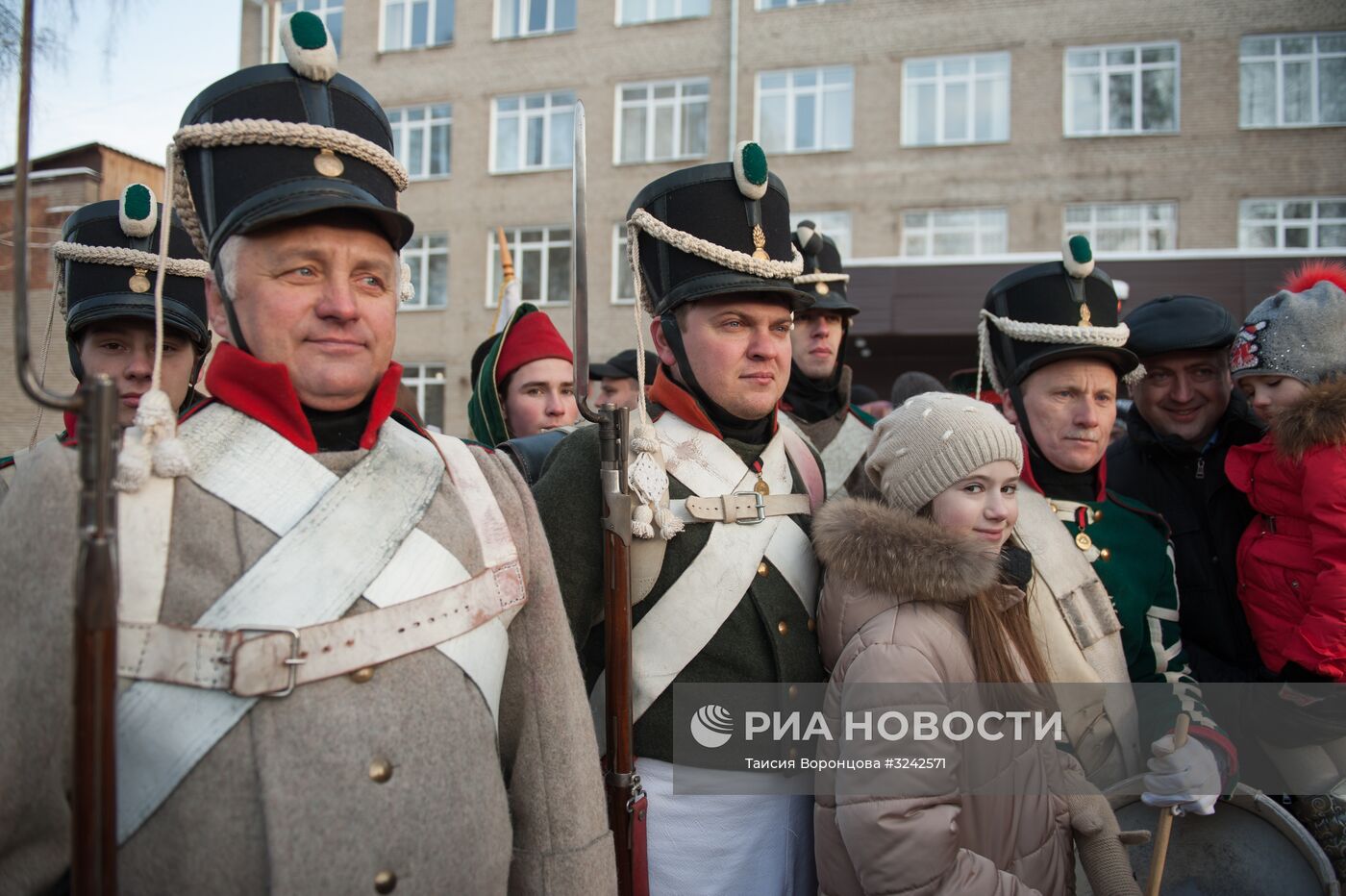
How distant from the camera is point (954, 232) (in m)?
17.8

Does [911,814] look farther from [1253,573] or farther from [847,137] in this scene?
[847,137]

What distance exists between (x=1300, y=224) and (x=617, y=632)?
19.0m

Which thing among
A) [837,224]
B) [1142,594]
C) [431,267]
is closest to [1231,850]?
[1142,594]

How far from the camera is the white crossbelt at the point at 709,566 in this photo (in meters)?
2.18

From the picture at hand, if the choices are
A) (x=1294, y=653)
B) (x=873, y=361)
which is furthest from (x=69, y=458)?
(x=873, y=361)

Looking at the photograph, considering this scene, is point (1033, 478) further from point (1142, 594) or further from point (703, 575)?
point (703, 575)

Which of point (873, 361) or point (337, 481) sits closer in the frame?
point (337, 481)

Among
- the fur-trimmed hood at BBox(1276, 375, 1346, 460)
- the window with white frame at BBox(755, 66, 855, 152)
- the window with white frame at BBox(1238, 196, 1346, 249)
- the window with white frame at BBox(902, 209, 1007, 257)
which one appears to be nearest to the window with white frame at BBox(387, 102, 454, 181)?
the window with white frame at BBox(755, 66, 855, 152)

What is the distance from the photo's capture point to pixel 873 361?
17172 mm

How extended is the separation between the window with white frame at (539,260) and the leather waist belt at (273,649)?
18.8 m

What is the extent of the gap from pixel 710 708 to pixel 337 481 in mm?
1052

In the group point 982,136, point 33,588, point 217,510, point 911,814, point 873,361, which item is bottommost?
point 911,814

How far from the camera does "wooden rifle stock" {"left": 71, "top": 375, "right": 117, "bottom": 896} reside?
121 cm

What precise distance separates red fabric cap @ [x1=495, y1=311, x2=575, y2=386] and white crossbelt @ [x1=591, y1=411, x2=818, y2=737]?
1789 mm
